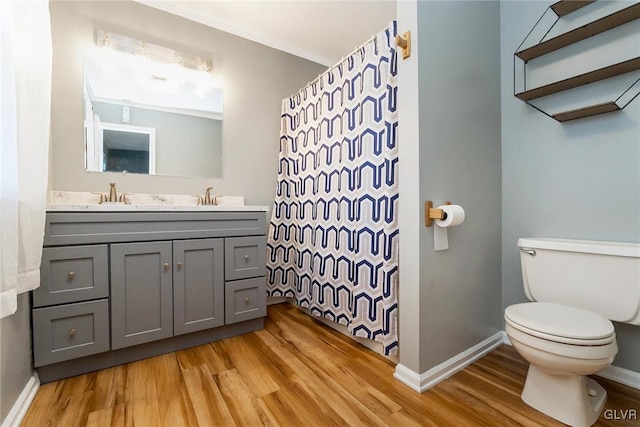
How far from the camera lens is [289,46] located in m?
2.54

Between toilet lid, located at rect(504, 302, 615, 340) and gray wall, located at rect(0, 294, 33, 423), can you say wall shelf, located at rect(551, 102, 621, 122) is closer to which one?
toilet lid, located at rect(504, 302, 615, 340)

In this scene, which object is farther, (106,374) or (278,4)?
(278,4)

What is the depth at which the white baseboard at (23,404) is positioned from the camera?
1045 mm

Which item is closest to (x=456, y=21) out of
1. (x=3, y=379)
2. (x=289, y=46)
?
(x=289, y=46)

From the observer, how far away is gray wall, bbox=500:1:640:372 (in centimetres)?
133

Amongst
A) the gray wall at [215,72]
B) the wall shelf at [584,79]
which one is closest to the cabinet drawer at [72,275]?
the gray wall at [215,72]

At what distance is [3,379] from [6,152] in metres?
0.83

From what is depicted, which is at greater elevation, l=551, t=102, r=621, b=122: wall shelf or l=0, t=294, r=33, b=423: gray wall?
l=551, t=102, r=621, b=122: wall shelf

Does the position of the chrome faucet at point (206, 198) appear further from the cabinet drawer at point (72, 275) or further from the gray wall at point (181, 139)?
the cabinet drawer at point (72, 275)

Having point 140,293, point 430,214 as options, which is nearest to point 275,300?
point 140,293

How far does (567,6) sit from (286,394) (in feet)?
7.78

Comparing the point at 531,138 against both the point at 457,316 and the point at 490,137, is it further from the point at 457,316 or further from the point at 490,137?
the point at 457,316

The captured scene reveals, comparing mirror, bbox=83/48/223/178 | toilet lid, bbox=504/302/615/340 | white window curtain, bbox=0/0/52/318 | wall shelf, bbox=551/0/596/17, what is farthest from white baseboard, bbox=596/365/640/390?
mirror, bbox=83/48/223/178

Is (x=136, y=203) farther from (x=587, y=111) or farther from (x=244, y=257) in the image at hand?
(x=587, y=111)
